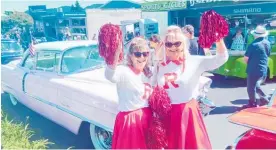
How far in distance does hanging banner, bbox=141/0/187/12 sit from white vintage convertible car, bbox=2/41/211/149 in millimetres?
10308

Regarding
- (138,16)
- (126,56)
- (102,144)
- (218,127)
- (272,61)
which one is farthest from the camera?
(138,16)

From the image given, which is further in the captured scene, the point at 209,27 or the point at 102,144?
the point at 102,144

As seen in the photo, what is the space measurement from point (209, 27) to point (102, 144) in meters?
2.08

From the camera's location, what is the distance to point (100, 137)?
3430 mm

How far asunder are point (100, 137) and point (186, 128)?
5.01 ft

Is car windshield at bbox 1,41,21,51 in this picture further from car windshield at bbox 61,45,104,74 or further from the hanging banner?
the hanging banner

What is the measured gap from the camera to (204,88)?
3.56 metres

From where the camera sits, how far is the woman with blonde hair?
2.21 m

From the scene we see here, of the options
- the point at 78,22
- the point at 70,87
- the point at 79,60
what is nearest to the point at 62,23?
the point at 78,22

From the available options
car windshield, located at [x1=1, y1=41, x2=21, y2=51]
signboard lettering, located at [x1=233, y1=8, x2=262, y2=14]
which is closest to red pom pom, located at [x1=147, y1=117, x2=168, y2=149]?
car windshield, located at [x1=1, y1=41, x2=21, y2=51]

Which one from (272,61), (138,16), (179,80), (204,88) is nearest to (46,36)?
(138,16)

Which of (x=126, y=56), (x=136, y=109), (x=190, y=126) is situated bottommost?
(x=190, y=126)

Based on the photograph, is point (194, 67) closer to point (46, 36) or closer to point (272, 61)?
point (272, 61)

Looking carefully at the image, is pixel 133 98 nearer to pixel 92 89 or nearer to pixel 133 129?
pixel 133 129
